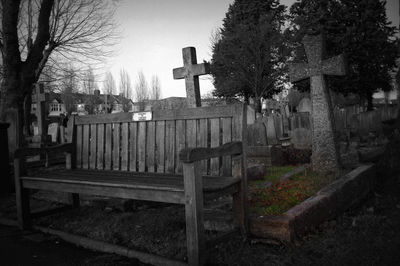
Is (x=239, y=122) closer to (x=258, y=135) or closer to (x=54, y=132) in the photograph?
(x=258, y=135)

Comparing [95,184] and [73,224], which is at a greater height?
[95,184]

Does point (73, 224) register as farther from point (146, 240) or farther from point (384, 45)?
point (384, 45)

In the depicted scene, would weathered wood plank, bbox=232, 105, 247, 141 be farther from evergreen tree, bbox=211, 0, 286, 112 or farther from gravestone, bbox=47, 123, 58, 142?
evergreen tree, bbox=211, 0, 286, 112

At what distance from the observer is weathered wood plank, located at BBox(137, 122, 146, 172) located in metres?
3.51

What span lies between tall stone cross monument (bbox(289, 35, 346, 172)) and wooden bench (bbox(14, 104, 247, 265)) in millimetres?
2656

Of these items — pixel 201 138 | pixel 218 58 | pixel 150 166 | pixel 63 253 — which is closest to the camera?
pixel 63 253

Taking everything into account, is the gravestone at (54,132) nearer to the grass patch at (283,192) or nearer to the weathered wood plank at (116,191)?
the weathered wood plank at (116,191)

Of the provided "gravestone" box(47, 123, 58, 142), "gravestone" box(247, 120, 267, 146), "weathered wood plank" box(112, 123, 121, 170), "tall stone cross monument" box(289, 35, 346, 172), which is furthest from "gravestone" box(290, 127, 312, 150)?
"gravestone" box(47, 123, 58, 142)

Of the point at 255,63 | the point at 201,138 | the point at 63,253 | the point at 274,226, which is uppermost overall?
the point at 255,63

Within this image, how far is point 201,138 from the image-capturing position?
3086mm

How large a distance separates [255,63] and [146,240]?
71.4 feet

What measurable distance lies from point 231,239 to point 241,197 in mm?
393

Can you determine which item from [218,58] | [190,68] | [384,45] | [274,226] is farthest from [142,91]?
[274,226]

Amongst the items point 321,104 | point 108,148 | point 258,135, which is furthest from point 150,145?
point 258,135
